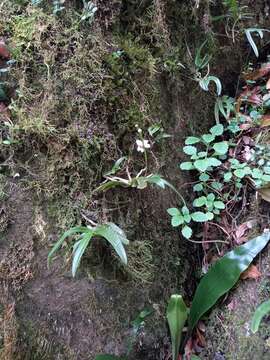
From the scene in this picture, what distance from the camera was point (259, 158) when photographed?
1.74 meters

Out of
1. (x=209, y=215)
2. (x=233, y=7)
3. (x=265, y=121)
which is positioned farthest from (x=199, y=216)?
(x=233, y=7)

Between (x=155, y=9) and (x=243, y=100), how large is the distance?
595 mm

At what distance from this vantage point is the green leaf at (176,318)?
151 centimetres

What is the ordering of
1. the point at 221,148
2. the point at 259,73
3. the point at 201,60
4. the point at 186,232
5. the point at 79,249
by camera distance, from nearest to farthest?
the point at 79,249, the point at 186,232, the point at 221,148, the point at 201,60, the point at 259,73

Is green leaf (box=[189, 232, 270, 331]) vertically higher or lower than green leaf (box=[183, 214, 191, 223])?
lower

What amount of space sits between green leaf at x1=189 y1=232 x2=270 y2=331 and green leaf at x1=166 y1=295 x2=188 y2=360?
0.08 meters

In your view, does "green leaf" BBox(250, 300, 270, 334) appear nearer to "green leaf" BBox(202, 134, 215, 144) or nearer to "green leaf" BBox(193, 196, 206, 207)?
"green leaf" BBox(193, 196, 206, 207)

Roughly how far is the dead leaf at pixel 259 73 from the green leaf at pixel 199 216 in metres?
0.78

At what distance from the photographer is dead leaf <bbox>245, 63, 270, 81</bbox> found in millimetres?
1990

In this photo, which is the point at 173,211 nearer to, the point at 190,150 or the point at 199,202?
the point at 199,202

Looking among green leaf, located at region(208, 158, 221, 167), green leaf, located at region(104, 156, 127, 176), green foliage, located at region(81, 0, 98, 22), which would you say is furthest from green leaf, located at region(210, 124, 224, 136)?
green foliage, located at region(81, 0, 98, 22)

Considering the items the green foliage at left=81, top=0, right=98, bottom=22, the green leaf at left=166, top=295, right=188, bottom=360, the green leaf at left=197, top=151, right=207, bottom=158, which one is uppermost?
the green foliage at left=81, top=0, right=98, bottom=22

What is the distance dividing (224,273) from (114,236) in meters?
0.49

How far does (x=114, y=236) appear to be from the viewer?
1.36 meters
